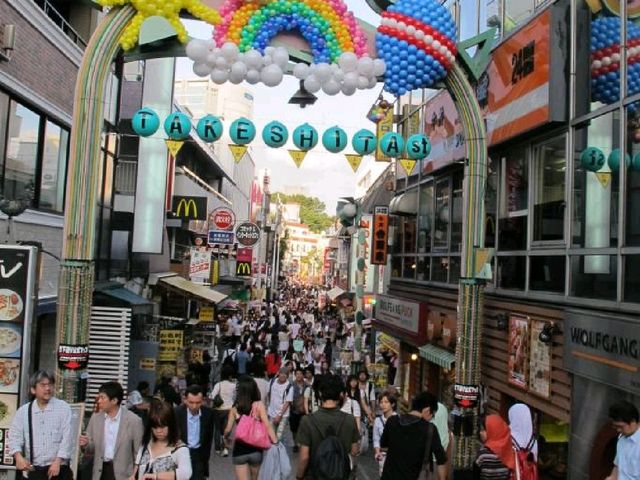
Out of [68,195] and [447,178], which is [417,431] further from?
[447,178]

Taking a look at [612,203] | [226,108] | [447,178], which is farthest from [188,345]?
[226,108]

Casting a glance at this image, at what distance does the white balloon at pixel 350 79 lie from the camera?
999 centimetres

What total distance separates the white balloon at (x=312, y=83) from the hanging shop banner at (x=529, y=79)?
10.4ft

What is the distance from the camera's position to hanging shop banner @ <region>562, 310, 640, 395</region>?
23.7 ft

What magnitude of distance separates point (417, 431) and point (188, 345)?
52.1 ft

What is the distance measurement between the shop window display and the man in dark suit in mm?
5288

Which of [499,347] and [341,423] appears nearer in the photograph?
[341,423]

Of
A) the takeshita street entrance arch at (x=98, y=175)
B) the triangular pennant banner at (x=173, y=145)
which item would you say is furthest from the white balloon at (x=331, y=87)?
the triangular pennant banner at (x=173, y=145)

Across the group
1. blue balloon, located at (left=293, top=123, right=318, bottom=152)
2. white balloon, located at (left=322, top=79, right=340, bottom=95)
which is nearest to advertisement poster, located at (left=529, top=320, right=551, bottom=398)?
blue balloon, located at (left=293, top=123, right=318, bottom=152)

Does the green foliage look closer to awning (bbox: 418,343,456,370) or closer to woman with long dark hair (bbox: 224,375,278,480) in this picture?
awning (bbox: 418,343,456,370)

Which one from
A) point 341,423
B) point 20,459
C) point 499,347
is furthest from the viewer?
point 499,347

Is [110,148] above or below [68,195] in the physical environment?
above

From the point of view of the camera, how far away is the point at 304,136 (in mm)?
10289

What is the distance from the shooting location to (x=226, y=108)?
185 ft
